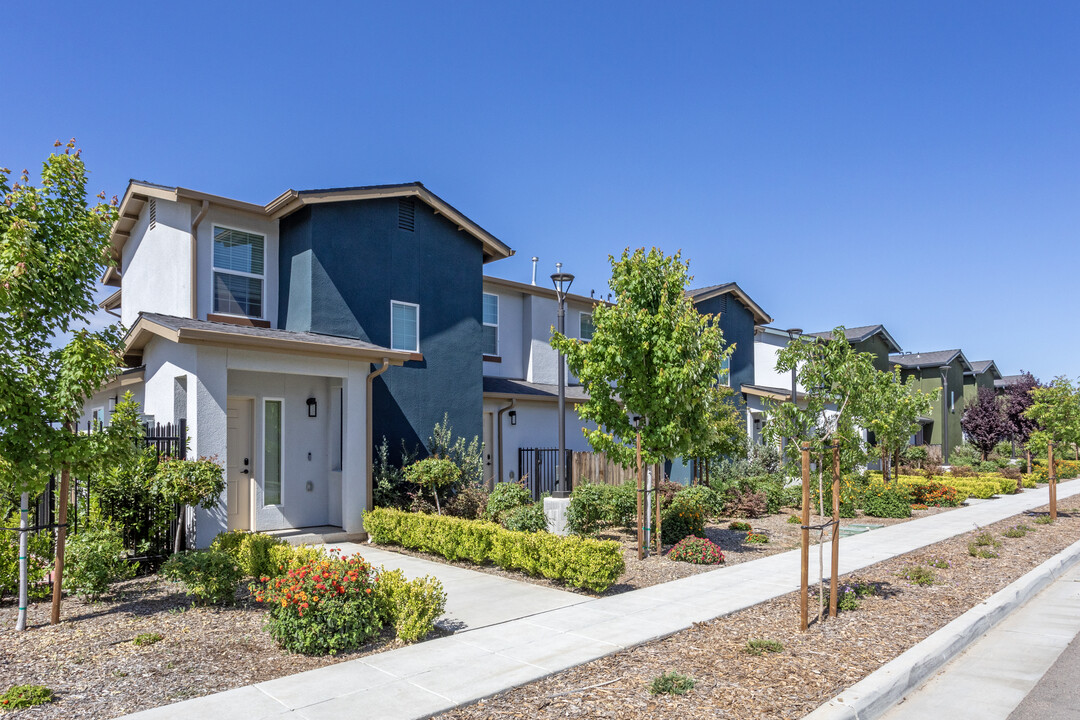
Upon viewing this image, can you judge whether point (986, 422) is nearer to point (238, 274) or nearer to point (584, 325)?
point (584, 325)

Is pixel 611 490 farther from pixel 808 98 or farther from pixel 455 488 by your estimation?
pixel 808 98

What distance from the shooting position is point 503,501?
13086 millimetres

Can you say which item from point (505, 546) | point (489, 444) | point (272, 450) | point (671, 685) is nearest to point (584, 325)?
point (489, 444)

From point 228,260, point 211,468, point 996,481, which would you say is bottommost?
point 996,481

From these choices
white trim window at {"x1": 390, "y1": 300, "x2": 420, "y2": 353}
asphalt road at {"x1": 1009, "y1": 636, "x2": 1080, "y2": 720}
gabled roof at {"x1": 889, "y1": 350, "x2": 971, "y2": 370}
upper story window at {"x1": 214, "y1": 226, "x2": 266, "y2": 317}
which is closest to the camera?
asphalt road at {"x1": 1009, "y1": 636, "x2": 1080, "y2": 720}

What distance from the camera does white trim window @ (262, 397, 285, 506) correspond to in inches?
517

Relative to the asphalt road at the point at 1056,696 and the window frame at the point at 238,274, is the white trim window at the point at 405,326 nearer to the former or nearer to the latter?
the window frame at the point at 238,274

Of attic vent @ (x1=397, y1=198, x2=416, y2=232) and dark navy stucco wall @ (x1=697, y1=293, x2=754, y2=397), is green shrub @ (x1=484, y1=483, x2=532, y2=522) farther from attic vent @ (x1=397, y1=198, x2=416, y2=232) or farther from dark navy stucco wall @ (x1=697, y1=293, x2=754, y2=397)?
dark navy stucco wall @ (x1=697, y1=293, x2=754, y2=397)

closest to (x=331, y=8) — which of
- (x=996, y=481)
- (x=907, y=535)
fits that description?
(x=907, y=535)

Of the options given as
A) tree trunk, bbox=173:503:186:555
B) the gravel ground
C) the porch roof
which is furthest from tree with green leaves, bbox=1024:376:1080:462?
tree trunk, bbox=173:503:186:555

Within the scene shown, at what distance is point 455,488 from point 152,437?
5.93m

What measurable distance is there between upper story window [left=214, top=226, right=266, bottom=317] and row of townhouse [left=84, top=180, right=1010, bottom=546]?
3 cm

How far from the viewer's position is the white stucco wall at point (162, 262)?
550 inches

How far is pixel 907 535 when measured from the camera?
48.5ft
